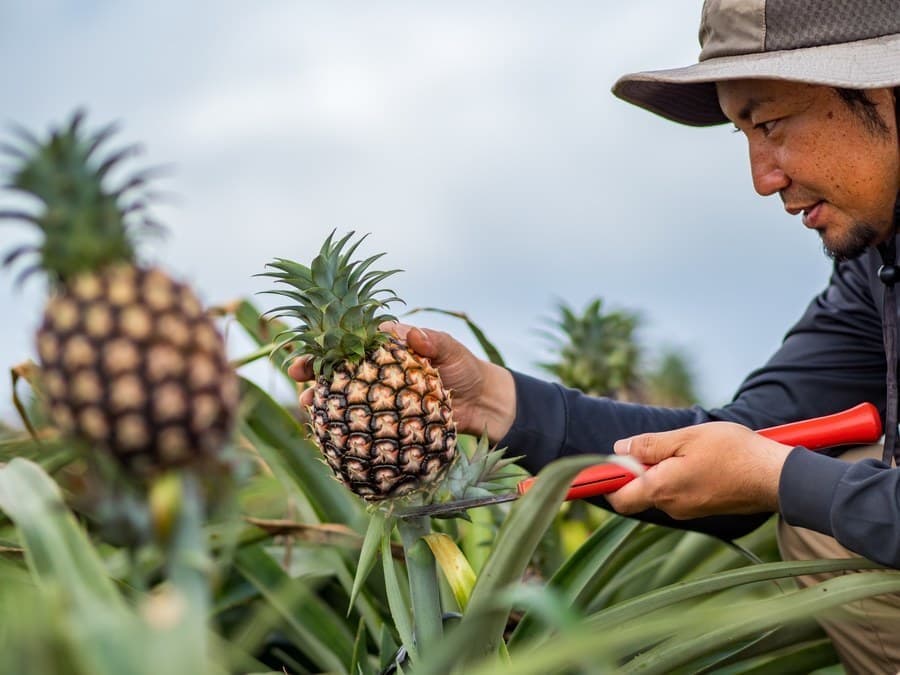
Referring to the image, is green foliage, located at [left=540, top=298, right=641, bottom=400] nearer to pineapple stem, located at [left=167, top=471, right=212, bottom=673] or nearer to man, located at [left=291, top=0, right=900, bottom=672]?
man, located at [left=291, top=0, right=900, bottom=672]

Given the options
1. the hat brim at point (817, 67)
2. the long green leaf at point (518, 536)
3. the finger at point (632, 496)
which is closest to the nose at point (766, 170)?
the hat brim at point (817, 67)

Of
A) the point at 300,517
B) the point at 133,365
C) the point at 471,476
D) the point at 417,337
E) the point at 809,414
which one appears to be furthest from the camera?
the point at 300,517

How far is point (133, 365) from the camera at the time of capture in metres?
0.78

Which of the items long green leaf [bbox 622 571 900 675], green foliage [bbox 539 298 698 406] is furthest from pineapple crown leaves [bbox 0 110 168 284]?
green foliage [bbox 539 298 698 406]

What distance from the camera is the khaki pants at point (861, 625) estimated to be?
1901 mm

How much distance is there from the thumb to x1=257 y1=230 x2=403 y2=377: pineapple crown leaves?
0.46 m

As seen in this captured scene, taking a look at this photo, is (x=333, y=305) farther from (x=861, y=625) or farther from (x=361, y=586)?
(x=861, y=625)

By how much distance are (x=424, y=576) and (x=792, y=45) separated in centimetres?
123

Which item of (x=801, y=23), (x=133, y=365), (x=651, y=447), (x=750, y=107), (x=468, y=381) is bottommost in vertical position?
(x=651, y=447)

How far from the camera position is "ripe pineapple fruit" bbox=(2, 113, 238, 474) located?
781 millimetres

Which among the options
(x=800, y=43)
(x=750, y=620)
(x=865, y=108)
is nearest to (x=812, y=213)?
(x=865, y=108)

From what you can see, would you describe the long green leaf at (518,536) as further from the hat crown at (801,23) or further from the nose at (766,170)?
the hat crown at (801,23)

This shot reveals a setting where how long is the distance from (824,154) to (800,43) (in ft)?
0.71

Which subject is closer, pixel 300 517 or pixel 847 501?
pixel 847 501
